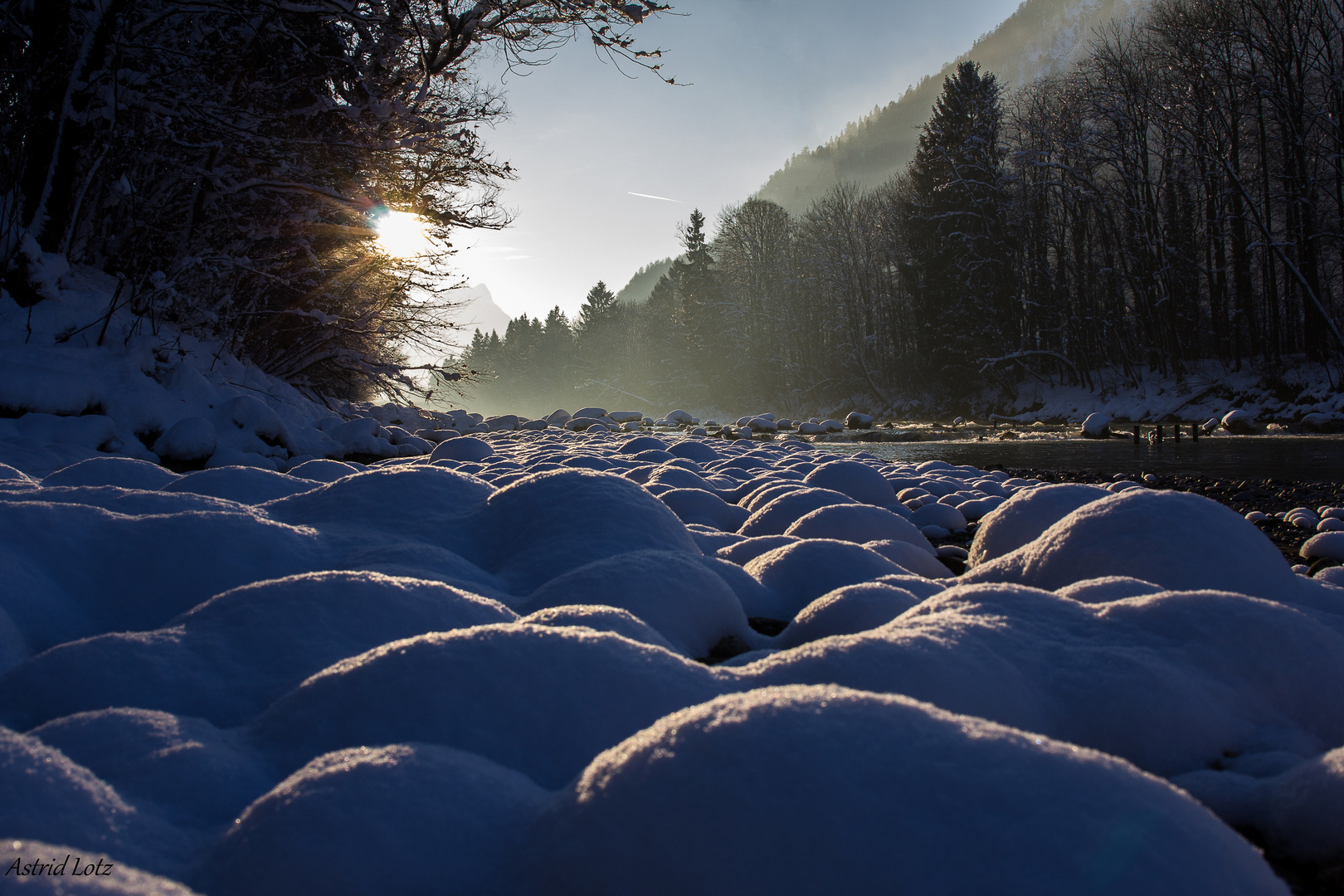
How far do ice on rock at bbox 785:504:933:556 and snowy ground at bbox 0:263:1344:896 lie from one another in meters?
0.73

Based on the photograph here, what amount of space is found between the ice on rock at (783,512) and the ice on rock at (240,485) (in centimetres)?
220

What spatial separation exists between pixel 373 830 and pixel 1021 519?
2.97 m

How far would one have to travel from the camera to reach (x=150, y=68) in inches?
220

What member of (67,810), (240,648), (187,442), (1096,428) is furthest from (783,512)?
(1096,428)

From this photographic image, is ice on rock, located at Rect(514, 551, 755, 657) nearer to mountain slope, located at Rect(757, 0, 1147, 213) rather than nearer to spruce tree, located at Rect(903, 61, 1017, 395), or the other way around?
spruce tree, located at Rect(903, 61, 1017, 395)

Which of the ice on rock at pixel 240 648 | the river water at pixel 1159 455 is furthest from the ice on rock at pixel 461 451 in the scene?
the river water at pixel 1159 455

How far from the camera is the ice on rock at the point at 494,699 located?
1.06 meters

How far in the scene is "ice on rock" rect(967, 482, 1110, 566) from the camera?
3.02 m

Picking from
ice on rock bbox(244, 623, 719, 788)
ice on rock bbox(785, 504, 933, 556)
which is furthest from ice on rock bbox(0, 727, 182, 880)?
ice on rock bbox(785, 504, 933, 556)

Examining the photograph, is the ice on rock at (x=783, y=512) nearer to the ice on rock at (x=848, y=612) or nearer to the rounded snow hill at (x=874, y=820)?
the ice on rock at (x=848, y=612)

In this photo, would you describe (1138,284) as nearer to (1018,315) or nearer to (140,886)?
(1018,315)

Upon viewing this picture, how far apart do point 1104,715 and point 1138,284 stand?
73.7 feet

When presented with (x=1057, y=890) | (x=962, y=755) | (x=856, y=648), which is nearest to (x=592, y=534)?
(x=856, y=648)

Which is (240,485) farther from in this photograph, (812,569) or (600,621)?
(812,569)
